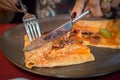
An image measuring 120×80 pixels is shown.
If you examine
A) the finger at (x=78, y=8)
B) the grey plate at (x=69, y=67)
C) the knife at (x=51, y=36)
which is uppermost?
the finger at (x=78, y=8)

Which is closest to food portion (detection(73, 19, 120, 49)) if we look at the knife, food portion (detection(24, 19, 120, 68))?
food portion (detection(24, 19, 120, 68))

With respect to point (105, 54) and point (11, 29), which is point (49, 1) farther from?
point (105, 54)

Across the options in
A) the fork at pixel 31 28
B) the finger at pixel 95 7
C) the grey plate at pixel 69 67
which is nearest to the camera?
the grey plate at pixel 69 67

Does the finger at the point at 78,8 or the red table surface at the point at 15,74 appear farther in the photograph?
the finger at the point at 78,8

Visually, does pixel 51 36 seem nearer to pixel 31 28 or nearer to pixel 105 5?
pixel 31 28

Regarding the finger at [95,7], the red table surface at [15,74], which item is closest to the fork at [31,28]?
the red table surface at [15,74]

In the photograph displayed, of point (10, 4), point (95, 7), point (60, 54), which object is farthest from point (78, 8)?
point (10, 4)

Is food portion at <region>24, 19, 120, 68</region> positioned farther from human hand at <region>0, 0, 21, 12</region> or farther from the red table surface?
human hand at <region>0, 0, 21, 12</region>

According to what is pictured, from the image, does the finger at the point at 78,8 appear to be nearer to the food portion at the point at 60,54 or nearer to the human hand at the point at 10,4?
the food portion at the point at 60,54
